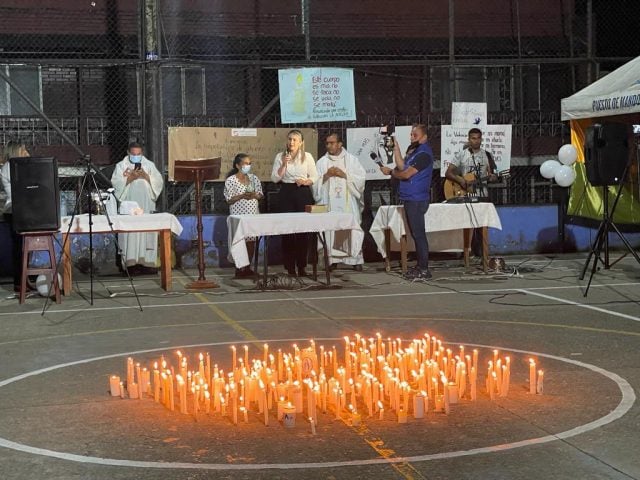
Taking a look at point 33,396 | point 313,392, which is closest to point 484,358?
point 313,392

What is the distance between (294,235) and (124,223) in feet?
9.37

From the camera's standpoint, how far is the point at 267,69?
21.8 m

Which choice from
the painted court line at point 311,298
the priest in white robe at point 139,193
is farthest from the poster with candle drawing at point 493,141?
the priest in white robe at point 139,193

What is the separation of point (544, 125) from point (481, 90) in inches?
116

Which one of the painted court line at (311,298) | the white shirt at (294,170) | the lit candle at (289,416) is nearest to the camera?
the lit candle at (289,416)

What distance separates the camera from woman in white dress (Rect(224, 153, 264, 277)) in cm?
1526

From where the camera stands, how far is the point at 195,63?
1623 cm

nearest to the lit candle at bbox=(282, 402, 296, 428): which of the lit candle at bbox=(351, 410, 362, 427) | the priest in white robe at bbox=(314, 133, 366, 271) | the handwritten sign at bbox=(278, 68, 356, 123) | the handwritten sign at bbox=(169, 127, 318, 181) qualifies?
the lit candle at bbox=(351, 410, 362, 427)

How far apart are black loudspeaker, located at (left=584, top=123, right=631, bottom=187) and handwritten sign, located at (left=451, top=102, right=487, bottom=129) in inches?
167

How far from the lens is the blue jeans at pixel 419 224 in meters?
14.3

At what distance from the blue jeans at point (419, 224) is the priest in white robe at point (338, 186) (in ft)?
4.95

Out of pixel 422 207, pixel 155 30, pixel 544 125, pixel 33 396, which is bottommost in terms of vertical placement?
pixel 33 396

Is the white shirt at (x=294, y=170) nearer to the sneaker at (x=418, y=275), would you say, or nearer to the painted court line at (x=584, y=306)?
the sneaker at (x=418, y=275)

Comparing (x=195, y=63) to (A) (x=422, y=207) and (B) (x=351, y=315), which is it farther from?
(B) (x=351, y=315)
